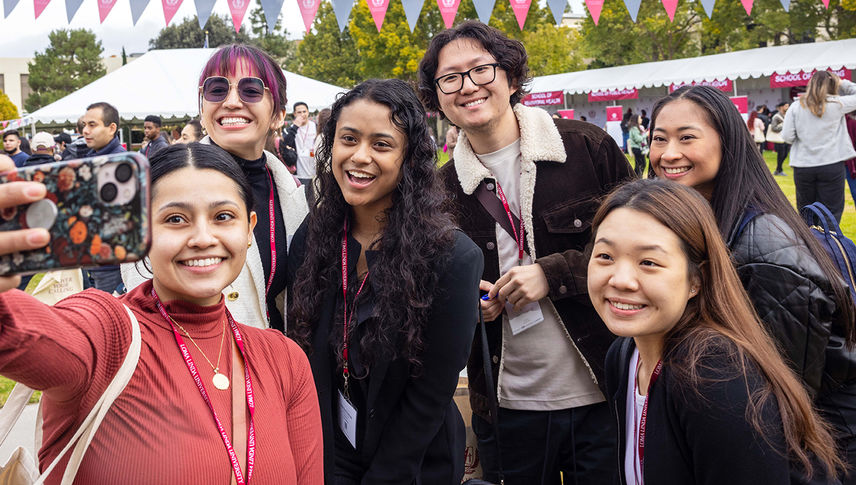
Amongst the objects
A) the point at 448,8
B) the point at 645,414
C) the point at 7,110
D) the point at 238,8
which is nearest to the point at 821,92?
the point at 448,8

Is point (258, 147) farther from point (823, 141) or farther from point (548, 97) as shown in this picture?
point (548, 97)

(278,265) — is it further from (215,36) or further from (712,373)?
(215,36)

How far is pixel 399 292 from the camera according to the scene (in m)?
2.03

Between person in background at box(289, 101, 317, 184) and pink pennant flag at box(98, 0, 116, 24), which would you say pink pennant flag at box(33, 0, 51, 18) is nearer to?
pink pennant flag at box(98, 0, 116, 24)

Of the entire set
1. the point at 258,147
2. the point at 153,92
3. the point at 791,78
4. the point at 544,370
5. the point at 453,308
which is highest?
the point at 791,78

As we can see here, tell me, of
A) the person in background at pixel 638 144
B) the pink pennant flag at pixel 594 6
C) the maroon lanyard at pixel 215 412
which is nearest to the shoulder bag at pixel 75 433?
the maroon lanyard at pixel 215 412

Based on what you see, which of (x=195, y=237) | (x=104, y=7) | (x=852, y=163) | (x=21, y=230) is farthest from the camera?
(x=852, y=163)

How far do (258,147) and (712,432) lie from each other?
184 cm

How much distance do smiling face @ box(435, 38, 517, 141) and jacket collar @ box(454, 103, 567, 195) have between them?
0.28 ft

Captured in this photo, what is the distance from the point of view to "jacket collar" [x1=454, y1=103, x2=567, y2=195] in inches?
106

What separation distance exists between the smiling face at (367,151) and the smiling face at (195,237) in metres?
0.52

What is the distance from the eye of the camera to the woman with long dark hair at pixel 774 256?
Answer: 1999mm

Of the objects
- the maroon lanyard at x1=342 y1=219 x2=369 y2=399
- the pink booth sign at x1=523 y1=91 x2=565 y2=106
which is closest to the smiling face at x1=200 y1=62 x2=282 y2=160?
the maroon lanyard at x1=342 y1=219 x2=369 y2=399

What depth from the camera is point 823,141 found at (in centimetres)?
825
